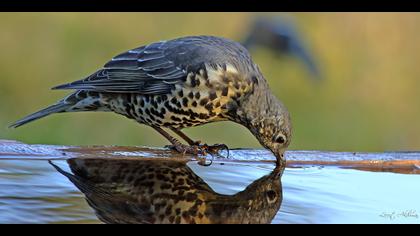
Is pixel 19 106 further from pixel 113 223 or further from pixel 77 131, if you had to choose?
pixel 113 223

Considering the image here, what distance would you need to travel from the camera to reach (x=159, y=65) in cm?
661

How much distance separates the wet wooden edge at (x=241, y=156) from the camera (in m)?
5.44

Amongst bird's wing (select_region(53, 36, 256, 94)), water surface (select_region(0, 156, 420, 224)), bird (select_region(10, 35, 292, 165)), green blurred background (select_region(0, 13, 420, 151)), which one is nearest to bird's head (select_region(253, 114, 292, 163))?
bird (select_region(10, 35, 292, 165))

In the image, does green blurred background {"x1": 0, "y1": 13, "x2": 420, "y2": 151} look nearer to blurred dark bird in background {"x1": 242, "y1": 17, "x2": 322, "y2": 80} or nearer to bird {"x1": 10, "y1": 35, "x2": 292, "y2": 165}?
blurred dark bird in background {"x1": 242, "y1": 17, "x2": 322, "y2": 80}

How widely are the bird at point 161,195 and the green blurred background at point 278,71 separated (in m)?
4.87

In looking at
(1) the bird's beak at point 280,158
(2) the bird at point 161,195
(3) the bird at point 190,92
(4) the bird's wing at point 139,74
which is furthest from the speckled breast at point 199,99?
(2) the bird at point 161,195

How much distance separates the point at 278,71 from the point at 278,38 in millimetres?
669

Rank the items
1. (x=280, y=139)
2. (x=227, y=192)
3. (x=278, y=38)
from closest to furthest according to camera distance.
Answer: (x=227, y=192), (x=280, y=139), (x=278, y=38)

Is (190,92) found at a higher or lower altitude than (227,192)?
higher

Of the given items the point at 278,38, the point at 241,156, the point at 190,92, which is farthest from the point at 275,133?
the point at 278,38

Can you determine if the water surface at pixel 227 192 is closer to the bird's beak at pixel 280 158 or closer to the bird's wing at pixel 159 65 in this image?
the bird's beak at pixel 280 158

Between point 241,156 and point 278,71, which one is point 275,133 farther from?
point 278,71

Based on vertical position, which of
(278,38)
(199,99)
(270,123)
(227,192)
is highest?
(278,38)
